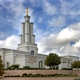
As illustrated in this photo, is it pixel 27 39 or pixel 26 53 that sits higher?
pixel 27 39

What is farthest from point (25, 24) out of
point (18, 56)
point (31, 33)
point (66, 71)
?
point (66, 71)

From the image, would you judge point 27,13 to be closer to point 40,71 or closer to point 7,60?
point 7,60

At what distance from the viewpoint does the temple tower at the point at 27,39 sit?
8106 centimetres

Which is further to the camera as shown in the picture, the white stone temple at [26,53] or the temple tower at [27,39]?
the temple tower at [27,39]

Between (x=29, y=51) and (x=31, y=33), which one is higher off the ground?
(x=31, y=33)

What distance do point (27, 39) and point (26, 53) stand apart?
7140mm

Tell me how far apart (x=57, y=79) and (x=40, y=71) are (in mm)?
7061

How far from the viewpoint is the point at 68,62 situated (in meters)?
91.8

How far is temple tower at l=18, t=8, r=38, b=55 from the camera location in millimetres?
81062

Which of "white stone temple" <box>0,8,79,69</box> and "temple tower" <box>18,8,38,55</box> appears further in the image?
"temple tower" <box>18,8,38,55</box>

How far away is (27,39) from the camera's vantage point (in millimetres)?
81688

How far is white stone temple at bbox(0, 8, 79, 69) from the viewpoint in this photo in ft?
236

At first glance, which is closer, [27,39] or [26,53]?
[26,53]

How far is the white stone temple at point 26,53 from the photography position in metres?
71.8
